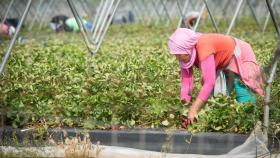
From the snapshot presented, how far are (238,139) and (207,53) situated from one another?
73 cm

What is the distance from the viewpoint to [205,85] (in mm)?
5516

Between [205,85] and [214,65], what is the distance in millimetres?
188

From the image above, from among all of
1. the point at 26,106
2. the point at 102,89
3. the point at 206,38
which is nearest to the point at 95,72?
the point at 102,89

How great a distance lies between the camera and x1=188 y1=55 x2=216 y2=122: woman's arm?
550cm

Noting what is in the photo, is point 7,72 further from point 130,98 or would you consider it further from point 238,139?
point 238,139

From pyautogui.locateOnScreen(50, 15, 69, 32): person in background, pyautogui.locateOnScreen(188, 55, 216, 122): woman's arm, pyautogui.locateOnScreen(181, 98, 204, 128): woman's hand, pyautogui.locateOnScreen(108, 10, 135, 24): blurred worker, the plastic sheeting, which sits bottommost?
the plastic sheeting

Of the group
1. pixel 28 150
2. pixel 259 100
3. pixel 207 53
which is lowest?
pixel 28 150

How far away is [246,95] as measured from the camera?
5996 mm

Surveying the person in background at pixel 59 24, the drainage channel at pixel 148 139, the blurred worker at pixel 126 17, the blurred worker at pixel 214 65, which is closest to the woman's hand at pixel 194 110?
the blurred worker at pixel 214 65

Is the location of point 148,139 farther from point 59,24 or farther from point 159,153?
point 59,24

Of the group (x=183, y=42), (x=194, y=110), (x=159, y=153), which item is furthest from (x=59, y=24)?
(x=159, y=153)

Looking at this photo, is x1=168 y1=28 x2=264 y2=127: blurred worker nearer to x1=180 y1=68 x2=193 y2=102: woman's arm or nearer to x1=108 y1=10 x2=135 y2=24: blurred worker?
x1=180 y1=68 x2=193 y2=102: woman's arm

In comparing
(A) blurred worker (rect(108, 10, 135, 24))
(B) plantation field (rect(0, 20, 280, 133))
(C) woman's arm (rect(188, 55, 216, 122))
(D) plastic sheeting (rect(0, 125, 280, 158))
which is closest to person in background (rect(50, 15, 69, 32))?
(A) blurred worker (rect(108, 10, 135, 24))

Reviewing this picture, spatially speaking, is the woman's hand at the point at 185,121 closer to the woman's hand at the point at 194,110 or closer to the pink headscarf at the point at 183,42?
the woman's hand at the point at 194,110
